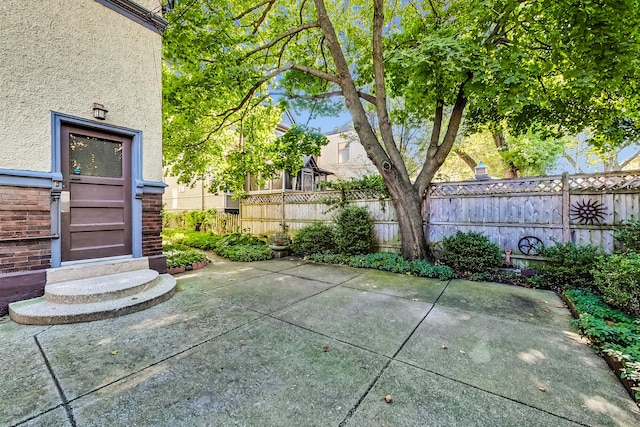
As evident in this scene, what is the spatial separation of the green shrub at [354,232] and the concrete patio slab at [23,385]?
5584 millimetres

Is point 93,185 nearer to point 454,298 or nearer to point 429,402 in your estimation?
point 429,402

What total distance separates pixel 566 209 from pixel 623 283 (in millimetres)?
2326

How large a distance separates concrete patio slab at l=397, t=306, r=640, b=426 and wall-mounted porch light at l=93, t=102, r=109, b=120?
5.19m

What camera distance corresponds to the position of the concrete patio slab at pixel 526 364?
1.84 meters

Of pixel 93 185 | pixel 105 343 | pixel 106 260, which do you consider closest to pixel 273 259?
pixel 106 260

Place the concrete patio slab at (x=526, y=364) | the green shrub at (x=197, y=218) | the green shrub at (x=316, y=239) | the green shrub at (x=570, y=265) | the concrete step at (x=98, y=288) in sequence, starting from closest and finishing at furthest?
the concrete patio slab at (x=526, y=364) → the concrete step at (x=98, y=288) → the green shrub at (x=570, y=265) → the green shrub at (x=316, y=239) → the green shrub at (x=197, y=218)

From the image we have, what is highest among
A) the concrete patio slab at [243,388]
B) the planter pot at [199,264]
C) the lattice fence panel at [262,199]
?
the lattice fence panel at [262,199]

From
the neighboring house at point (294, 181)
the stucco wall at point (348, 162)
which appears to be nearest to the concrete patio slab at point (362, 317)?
the neighboring house at point (294, 181)

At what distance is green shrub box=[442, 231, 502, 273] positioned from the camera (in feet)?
17.4

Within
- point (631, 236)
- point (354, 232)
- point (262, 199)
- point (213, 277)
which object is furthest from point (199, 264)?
point (631, 236)

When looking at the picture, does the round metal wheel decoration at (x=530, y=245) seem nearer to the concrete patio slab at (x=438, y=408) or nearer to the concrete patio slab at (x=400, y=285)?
the concrete patio slab at (x=400, y=285)

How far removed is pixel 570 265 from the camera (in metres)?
4.49

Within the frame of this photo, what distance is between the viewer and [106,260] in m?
4.26

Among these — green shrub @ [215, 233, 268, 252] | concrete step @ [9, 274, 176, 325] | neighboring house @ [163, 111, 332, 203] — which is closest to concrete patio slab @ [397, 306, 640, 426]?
concrete step @ [9, 274, 176, 325]
